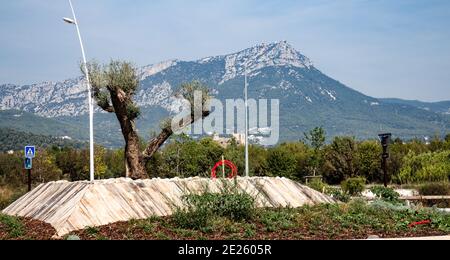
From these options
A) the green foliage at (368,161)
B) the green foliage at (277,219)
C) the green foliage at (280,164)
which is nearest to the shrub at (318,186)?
the green foliage at (277,219)

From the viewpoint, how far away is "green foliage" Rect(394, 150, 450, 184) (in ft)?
122

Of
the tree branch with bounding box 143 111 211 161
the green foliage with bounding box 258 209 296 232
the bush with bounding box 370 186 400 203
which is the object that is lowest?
the bush with bounding box 370 186 400 203

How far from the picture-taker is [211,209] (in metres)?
11.5

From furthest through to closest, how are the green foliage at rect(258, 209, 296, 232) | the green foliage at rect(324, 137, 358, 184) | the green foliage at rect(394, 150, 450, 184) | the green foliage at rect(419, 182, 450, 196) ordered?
the green foliage at rect(324, 137, 358, 184) < the green foliage at rect(394, 150, 450, 184) < the green foliage at rect(419, 182, 450, 196) < the green foliage at rect(258, 209, 296, 232)

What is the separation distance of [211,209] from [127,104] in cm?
648

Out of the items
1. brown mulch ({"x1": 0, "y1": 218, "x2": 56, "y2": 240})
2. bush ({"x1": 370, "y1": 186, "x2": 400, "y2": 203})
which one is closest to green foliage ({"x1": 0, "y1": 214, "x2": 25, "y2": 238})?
brown mulch ({"x1": 0, "y1": 218, "x2": 56, "y2": 240})

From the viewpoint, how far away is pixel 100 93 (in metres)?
17.7

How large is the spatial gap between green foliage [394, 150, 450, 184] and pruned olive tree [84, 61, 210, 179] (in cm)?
2280

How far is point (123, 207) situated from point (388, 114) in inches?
6861

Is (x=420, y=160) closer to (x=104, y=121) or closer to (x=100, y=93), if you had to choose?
(x=100, y=93)

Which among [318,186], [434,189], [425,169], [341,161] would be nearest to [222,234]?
[318,186]

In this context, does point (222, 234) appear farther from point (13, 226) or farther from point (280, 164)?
point (280, 164)

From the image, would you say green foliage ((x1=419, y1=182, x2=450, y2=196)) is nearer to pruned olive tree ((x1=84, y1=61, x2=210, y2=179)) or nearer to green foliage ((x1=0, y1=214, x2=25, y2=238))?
pruned olive tree ((x1=84, y1=61, x2=210, y2=179))
